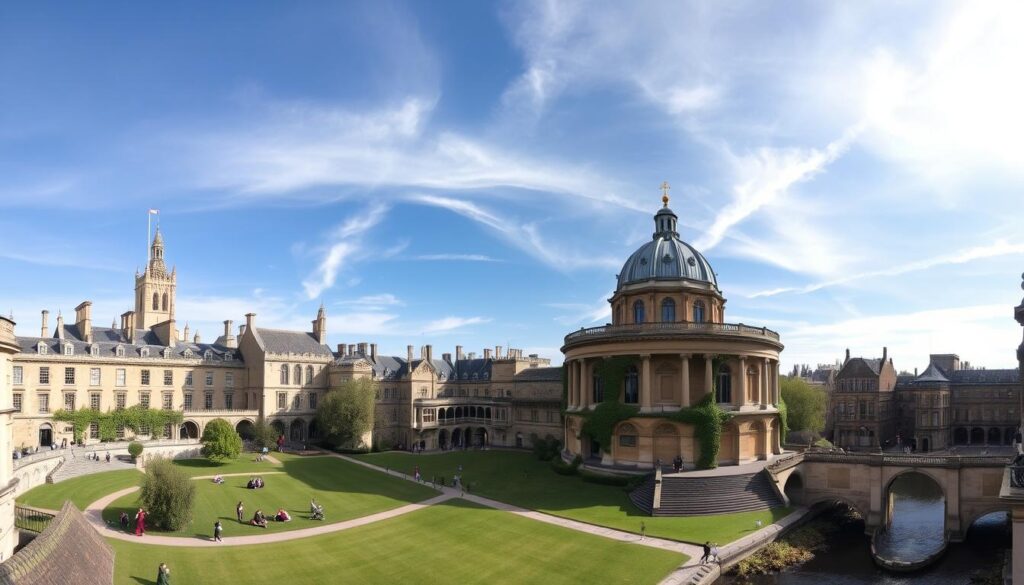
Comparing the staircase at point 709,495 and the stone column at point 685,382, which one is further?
the stone column at point 685,382

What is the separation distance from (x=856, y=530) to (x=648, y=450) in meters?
16.3

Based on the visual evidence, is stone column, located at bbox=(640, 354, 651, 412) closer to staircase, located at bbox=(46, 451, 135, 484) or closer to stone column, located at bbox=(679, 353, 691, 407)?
stone column, located at bbox=(679, 353, 691, 407)

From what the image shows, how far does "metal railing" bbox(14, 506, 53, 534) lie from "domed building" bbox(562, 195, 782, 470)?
39.4m

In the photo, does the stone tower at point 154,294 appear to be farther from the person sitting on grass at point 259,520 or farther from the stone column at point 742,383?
the stone column at point 742,383

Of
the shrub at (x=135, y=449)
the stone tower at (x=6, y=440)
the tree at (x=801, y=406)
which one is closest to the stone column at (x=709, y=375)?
the tree at (x=801, y=406)

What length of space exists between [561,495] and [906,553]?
77.6ft

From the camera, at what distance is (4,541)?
23.5 meters

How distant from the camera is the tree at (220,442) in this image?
60.1 meters

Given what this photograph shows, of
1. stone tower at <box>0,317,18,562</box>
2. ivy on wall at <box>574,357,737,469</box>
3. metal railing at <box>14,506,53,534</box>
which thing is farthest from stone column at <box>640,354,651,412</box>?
stone tower at <box>0,317,18,562</box>

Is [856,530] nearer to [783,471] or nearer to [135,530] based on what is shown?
[783,471]

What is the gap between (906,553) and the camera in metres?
40.1

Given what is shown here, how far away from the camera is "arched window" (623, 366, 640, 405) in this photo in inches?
2156

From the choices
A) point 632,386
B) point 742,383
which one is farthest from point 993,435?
point 632,386

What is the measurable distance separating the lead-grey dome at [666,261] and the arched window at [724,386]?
9.58m
